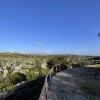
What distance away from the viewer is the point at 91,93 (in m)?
4.50

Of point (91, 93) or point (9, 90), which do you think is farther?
point (9, 90)

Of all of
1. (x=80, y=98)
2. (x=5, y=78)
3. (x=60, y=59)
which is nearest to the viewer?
(x=80, y=98)

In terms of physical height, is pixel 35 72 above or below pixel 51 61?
below

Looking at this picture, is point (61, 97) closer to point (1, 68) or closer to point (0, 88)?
point (0, 88)

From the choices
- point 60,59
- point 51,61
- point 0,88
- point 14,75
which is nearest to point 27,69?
point 14,75

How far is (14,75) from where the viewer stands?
1474 cm

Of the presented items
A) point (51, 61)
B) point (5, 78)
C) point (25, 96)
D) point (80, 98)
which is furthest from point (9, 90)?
point (51, 61)

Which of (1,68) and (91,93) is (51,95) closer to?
(91,93)

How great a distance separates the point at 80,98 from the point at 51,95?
1.43 metres

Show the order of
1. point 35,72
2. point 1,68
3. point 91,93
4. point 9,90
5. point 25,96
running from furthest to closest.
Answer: point 35,72
point 1,68
point 9,90
point 25,96
point 91,93

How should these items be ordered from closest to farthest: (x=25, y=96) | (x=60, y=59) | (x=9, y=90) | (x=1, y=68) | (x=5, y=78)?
(x=25, y=96), (x=9, y=90), (x=5, y=78), (x=1, y=68), (x=60, y=59)

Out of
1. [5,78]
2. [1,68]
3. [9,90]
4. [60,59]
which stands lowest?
[9,90]

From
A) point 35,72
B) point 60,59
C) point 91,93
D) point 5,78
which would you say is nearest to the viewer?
point 91,93

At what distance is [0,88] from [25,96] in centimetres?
572
